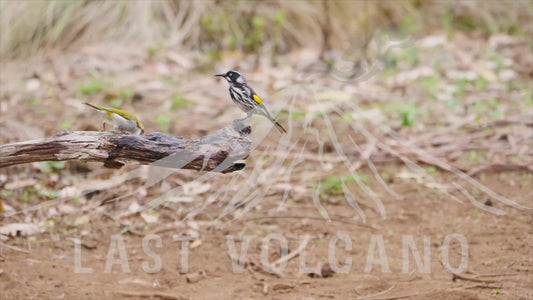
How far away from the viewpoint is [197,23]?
5.93 m

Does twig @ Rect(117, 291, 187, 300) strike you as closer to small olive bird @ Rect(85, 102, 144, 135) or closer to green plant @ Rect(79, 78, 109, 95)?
small olive bird @ Rect(85, 102, 144, 135)

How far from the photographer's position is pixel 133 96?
4895mm

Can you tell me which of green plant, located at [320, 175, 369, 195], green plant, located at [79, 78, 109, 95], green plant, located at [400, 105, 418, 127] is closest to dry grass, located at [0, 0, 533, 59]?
green plant, located at [79, 78, 109, 95]

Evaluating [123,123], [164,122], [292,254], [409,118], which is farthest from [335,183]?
[123,123]

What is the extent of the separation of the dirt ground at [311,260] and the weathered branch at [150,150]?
26.2 inches

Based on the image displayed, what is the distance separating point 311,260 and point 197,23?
3.54 meters

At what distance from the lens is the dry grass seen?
547 cm

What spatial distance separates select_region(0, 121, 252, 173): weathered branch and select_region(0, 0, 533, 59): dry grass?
3640 millimetres

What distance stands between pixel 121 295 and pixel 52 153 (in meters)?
0.78

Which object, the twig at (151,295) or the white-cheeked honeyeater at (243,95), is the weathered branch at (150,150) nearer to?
the white-cheeked honeyeater at (243,95)

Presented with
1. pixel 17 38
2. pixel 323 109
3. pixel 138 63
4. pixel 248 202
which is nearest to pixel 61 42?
pixel 17 38

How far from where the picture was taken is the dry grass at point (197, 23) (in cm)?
547

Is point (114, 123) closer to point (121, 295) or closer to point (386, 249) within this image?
point (121, 295)

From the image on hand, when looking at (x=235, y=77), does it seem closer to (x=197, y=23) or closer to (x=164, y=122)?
(x=164, y=122)
